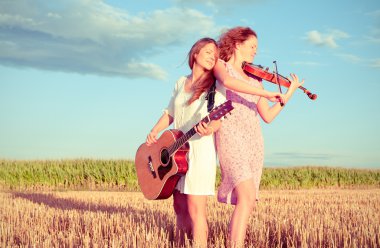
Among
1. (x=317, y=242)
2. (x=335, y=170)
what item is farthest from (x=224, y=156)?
(x=335, y=170)

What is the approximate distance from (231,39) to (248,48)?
0.68 feet

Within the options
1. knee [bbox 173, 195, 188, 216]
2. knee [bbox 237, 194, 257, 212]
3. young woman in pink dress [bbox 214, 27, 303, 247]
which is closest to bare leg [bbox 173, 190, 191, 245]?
knee [bbox 173, 195, 188, 216]

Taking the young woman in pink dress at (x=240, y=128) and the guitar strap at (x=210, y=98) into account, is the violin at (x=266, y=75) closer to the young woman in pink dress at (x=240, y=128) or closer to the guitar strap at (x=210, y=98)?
the young woman in pink dress at (x=240, y=128)

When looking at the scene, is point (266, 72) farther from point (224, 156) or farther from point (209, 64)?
point (224, 156)

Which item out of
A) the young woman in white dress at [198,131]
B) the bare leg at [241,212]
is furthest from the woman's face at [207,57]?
the bare leg at [241,212]

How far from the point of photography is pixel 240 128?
5.10m

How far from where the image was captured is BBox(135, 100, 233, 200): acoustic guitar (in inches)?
200

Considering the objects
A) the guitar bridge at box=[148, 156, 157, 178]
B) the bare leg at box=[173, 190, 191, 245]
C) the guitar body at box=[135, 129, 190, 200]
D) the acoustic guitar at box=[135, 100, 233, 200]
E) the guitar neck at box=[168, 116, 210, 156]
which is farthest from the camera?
the guitar bridge at box=[148, 156, 157, 178]

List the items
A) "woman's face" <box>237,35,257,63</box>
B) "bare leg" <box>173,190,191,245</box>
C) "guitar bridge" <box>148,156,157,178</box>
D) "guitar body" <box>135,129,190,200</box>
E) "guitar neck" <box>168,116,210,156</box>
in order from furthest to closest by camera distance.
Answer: "guitar bridge" <box>148,156,157,178</box> → "bare leg" <box>173,190,191,245</box> → "woman's face" <box>237,35,257,63</box> → "guitar body" <box>135,129,190,200</box> → "guitar neck" <box>168,116,210,156</box>

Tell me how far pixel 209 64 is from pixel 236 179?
3.93ft

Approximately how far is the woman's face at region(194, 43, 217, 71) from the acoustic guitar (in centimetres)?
57

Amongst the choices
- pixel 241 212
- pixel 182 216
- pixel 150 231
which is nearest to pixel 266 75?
pixel 241 212

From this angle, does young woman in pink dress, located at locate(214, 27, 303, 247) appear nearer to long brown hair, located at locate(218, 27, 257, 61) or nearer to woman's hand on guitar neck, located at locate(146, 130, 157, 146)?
long brown hair, located at locate(218, 27, 257, 61)

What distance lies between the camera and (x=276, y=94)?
481 centimetres
